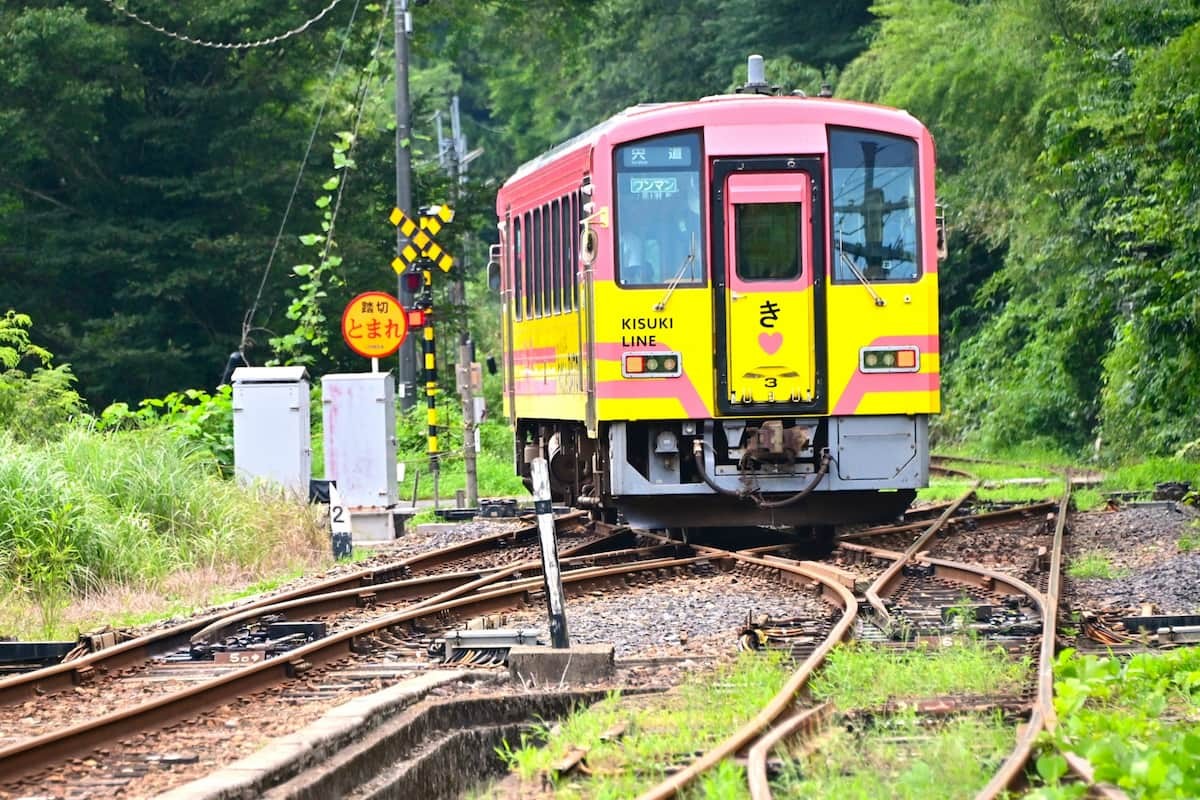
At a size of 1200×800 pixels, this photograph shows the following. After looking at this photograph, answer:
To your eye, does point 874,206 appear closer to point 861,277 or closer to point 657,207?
point 861,277

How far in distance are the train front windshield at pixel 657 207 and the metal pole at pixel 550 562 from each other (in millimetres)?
4485

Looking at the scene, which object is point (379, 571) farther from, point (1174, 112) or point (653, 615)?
point (1174, 112)

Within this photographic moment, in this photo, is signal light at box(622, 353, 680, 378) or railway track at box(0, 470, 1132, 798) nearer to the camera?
railway track at box(0, 470, 1132, 798)

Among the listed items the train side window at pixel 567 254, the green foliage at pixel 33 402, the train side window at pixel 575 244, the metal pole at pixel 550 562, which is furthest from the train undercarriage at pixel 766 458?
the green foliage at pixel 33 402

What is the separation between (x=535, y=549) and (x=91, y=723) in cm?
837

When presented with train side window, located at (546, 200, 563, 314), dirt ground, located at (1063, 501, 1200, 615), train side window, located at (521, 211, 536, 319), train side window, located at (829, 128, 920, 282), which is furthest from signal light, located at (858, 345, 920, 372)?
train side window, located at (521, 211, 536, 319)

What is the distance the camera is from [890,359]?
1410cm

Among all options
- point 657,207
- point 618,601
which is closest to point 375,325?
point 657,207

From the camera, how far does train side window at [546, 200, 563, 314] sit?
15.9 m

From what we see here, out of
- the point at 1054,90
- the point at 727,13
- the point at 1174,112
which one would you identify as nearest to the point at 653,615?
the point at 1174,112

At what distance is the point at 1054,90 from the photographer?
26.2 m

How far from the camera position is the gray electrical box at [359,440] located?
18844 mm

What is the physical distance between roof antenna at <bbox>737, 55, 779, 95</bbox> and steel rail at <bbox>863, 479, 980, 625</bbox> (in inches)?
142

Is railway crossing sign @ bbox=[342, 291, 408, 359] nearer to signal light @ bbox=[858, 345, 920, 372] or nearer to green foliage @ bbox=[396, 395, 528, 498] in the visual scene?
green foliage @ bbox=[396, 395, 528, 498]
